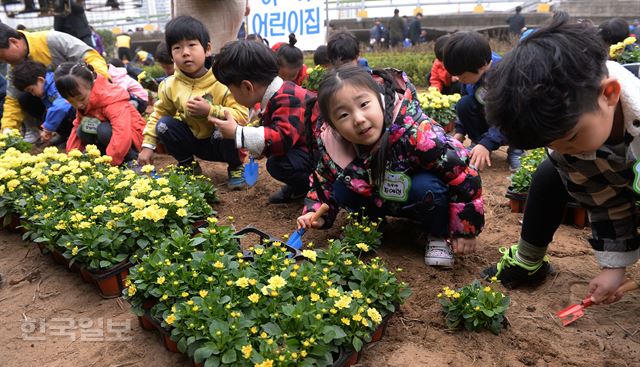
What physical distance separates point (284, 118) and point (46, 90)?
3507 mm

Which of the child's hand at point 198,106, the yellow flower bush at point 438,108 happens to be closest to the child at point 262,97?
the child's hand at point 198,106

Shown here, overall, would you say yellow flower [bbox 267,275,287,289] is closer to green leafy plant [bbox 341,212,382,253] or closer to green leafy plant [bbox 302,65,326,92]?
green leafy plant [bbox 341,212,382,253]

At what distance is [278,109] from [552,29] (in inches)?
76.4

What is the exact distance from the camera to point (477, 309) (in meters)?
1.96

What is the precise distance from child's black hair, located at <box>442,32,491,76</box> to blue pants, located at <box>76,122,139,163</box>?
2806 mm

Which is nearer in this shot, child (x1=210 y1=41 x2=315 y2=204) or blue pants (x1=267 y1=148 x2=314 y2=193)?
child (x1=210 y1=41 x2=315 y2=204)

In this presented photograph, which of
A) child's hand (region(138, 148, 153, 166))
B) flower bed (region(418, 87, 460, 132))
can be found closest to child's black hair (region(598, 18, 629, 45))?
flower bed (region(418, 87, 460, 132))

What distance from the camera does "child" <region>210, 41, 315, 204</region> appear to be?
304 cm

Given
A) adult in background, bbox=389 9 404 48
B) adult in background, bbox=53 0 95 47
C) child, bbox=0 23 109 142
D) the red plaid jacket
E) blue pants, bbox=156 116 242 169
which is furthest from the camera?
adult in background, bbox=389 9 404 48

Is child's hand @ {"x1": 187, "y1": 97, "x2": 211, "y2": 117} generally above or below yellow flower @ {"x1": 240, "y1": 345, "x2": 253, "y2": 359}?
above

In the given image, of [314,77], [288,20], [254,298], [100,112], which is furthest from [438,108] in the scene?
[254,298]

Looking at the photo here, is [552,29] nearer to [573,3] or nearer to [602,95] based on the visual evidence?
[602,95]

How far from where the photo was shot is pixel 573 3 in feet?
56.7

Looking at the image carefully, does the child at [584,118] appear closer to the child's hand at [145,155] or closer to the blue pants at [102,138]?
the child's hand at [145,155]
